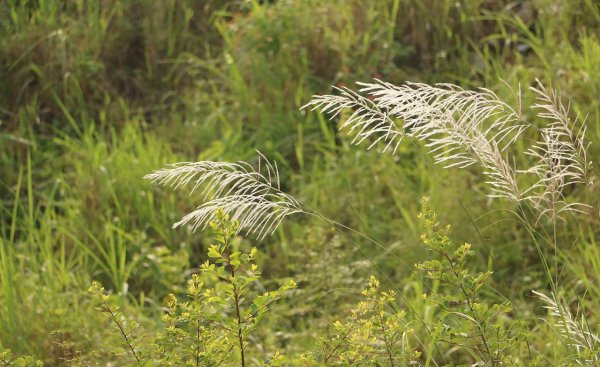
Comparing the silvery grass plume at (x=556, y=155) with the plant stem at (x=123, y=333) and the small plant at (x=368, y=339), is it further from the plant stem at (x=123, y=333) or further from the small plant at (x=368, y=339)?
the plant stem at (x=123, y=333)

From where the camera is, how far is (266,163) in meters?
5.40

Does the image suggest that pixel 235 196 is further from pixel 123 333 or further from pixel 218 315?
pixel 123 333

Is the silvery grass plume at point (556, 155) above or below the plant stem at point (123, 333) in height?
above

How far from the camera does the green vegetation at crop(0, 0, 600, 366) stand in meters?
4.02

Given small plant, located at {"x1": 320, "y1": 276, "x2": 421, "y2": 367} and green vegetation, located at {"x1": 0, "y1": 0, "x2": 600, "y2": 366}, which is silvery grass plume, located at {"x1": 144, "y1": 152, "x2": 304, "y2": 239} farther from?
green vegetation, located at {"x1": 0, "y1": 0, "x2": 600, "y2": 366}

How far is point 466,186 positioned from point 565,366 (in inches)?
96.9

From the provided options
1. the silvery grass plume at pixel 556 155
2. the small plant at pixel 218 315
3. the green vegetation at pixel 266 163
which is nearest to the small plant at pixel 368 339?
the small plant at pixel 218 315

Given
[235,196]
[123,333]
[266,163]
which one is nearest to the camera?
[235,196]

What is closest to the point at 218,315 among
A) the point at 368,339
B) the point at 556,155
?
the point at 368,339

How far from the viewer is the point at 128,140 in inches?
218

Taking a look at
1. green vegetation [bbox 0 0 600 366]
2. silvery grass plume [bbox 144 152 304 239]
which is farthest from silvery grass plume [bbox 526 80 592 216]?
green vegetation [bbox 0 0 600 366]

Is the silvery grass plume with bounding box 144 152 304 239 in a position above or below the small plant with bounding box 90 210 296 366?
above

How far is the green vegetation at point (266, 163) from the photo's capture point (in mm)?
4020

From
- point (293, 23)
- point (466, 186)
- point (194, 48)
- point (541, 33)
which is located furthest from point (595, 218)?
point (194, 48)
